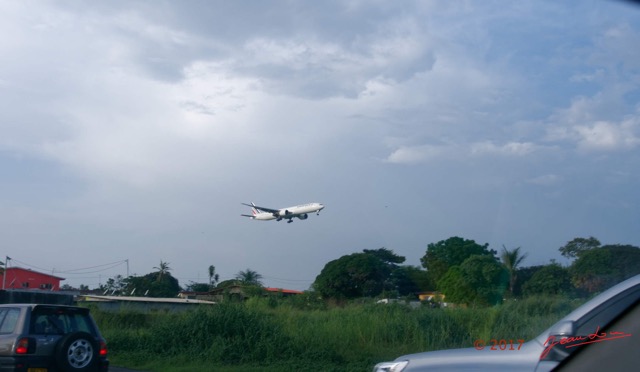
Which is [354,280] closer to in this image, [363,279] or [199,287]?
[363,279]

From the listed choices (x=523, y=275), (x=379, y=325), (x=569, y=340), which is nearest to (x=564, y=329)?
(x=569, y=340)

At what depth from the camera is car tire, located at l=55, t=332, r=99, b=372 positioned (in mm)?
11469

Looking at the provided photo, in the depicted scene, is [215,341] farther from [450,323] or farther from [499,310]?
[499,310]

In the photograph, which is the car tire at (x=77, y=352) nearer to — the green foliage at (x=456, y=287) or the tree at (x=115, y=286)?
the green foliage at (x=456, y=287)

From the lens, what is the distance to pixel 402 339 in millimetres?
21359

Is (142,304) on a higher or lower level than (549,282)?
higher

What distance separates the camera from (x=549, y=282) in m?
21.6

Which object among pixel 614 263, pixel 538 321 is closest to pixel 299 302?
pixel 538 321

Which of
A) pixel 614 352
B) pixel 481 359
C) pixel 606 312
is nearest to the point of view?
pixel 614 352

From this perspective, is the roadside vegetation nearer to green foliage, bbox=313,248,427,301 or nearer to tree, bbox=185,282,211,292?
green foliage, bbox=313,248,427,301

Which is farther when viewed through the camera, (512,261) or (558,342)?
(512,261)

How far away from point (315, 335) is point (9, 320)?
448 inches

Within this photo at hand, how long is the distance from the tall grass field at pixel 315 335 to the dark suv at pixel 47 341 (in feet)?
22.8

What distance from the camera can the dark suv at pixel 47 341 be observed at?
1131cm
